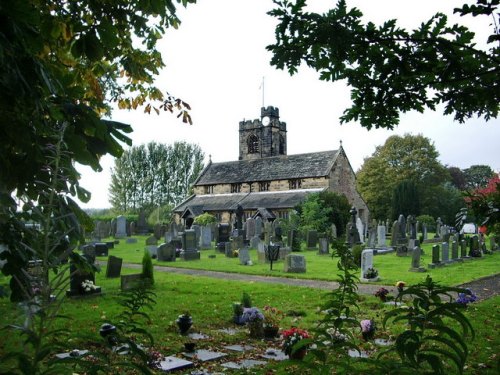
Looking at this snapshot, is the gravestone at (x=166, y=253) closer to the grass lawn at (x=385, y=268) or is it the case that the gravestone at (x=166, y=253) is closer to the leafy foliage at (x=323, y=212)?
the grass lawn at (x=385, y=268)

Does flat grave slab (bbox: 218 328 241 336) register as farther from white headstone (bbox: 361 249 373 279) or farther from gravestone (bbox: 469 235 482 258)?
gravestone (bbox: 469 235 482 258)

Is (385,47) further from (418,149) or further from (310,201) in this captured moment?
(418,149)

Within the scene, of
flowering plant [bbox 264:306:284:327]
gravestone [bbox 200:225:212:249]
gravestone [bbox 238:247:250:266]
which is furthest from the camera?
gravestone [bbox 200:225:212:249]

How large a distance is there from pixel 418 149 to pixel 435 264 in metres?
Result: 42.0

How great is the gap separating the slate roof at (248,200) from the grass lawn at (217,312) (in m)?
26.6

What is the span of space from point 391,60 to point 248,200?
42.0 meters

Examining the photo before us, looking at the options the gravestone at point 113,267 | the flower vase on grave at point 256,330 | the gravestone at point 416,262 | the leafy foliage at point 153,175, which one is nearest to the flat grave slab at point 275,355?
the flower vase on grave at point 256,330

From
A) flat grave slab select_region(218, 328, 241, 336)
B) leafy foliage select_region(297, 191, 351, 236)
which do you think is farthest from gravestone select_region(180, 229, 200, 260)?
flat grave slab select_region(218, 328, 241, 336)

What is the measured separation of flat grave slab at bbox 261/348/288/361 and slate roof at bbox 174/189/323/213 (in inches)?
1270

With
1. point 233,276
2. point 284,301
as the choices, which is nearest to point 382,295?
point 284,301

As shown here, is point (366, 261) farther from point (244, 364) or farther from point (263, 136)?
point (263, 136)

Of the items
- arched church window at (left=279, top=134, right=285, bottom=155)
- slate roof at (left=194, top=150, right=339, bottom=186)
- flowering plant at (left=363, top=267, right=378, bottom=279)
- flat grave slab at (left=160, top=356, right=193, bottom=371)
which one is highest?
arched church window at (left=279, top=134, right=285, bottom=155)

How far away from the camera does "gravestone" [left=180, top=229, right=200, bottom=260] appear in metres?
21.3

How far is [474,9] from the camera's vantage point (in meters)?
2.78
